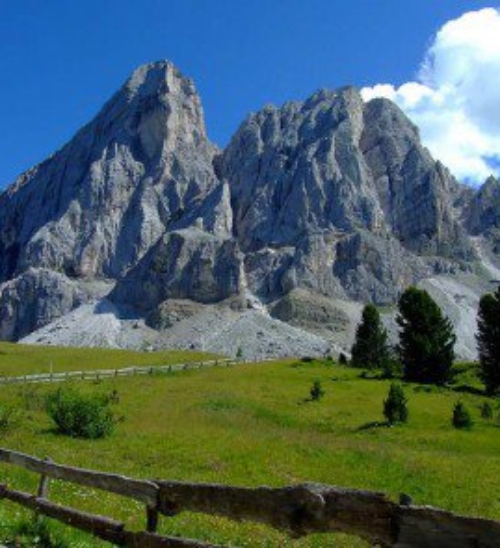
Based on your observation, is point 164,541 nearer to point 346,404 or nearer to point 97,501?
point 97,501

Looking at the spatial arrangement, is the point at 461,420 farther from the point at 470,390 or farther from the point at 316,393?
the point at 470,390

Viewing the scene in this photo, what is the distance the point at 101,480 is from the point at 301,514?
4.41 meters

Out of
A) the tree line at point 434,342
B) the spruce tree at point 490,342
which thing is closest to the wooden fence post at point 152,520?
the spruce tree at point 490,342

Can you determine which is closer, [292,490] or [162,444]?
[292,490]

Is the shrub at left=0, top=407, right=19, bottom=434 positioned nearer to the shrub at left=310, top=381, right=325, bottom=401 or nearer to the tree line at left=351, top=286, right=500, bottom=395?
the shrub at left=310, top=381, right=325, bottom=401

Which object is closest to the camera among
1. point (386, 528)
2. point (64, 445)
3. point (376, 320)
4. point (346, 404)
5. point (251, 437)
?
point (386, 528)

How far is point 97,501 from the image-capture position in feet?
54.3

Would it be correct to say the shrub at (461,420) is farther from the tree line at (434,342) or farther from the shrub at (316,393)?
the tree line at (434,342)

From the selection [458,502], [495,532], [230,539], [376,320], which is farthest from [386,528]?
[376,320]

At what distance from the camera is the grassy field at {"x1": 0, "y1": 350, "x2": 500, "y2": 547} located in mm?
16984

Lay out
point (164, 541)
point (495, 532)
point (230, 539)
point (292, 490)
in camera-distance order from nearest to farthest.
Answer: point (495, 532) → point (292, 490) → point (164, 541) → point (230, 539)

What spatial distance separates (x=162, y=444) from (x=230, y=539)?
18617 mm

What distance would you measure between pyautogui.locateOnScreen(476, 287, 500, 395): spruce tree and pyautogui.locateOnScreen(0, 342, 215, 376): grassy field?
1693 inches

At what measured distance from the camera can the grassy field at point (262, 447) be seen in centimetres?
1698
